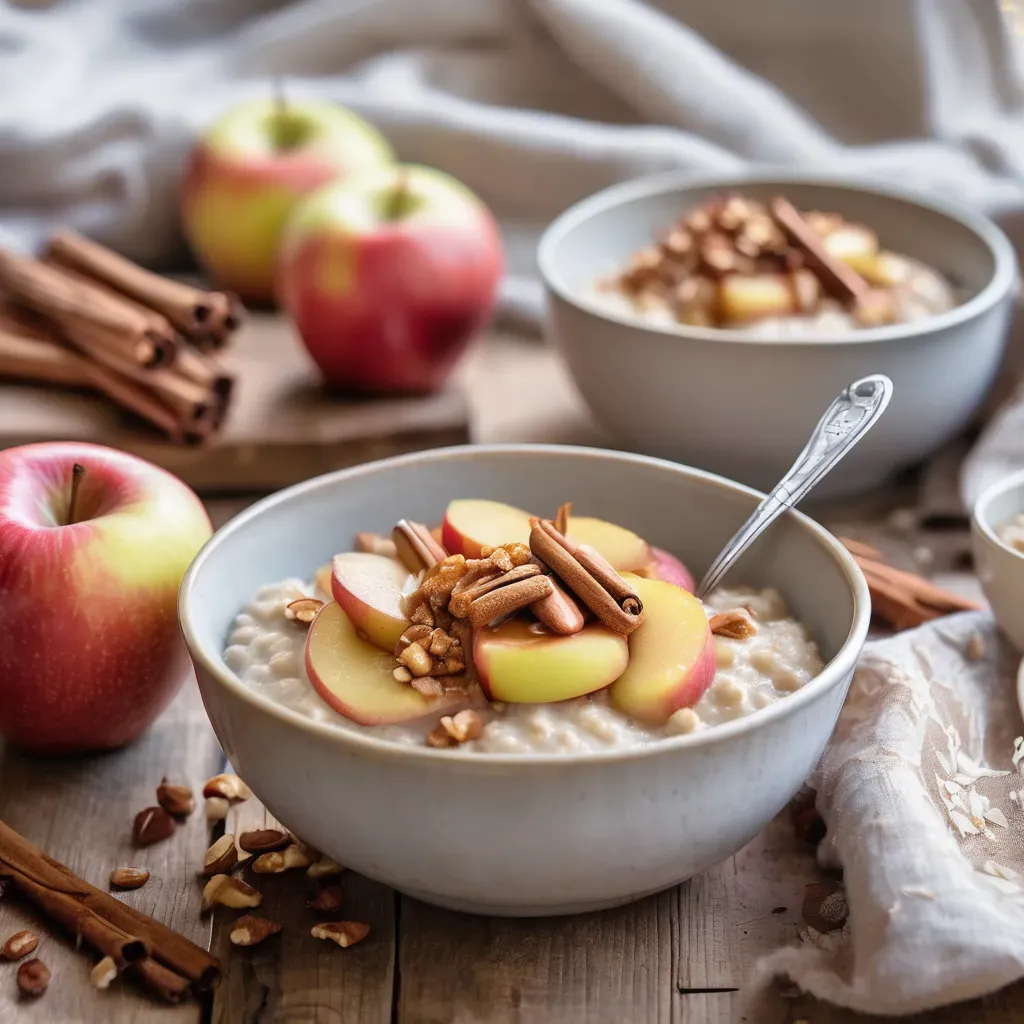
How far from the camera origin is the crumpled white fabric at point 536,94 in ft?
7.15

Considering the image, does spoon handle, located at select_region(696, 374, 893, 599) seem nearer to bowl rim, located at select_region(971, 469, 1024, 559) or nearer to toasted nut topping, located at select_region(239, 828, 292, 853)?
bowl rim, located at select_region(971, 469, 1024, 559)

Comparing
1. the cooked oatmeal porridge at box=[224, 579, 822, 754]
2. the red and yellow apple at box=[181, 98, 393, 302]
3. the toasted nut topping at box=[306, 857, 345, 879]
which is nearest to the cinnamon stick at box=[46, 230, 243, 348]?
the red and yellow apple at box=[181, 98, 393, 302]

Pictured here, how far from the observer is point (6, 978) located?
3.58 ft

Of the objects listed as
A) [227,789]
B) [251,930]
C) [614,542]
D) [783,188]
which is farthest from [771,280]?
[251,930]

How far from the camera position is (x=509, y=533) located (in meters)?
1.28

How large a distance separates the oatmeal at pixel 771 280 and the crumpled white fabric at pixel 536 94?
1.02 feet

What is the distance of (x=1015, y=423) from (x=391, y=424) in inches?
29.3

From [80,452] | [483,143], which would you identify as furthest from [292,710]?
[483,143]

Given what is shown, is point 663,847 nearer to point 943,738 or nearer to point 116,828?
point 943,738

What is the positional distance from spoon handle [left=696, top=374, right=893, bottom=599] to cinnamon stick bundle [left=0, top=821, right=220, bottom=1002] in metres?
0.53

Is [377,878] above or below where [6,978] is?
above

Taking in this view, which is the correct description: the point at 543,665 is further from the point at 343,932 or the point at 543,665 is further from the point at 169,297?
the point at 169,297

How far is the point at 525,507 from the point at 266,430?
515 millimetres

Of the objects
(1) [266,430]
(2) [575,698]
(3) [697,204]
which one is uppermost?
Answer: (2) [575,698]
